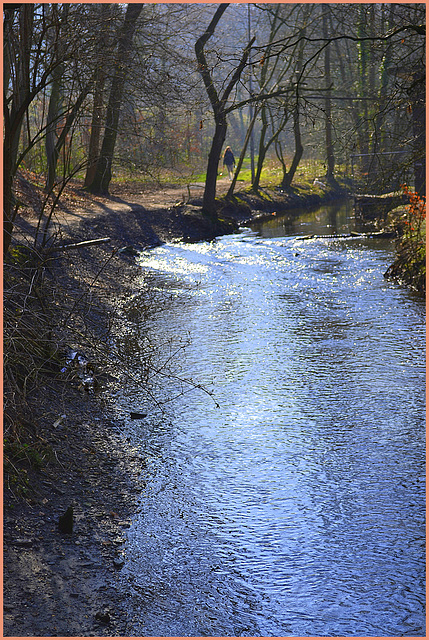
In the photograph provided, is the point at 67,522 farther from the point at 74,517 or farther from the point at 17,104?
the point at 17,104

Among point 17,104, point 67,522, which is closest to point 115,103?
point 17,104

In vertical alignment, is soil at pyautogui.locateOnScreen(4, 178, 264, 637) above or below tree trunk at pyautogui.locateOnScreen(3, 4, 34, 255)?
below

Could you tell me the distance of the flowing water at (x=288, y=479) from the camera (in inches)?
172

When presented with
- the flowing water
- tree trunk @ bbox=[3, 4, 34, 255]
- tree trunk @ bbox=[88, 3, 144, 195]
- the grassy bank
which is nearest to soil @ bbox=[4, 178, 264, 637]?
the flowing water

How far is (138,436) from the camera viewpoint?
22.9ft

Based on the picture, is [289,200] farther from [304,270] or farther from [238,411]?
[238,411]

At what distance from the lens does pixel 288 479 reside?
609 cm

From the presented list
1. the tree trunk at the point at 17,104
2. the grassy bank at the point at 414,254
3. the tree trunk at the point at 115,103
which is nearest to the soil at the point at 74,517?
the tree trunk at the point at 17,104

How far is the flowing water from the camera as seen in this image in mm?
4371

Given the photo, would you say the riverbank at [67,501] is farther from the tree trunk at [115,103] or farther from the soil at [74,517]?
the tree trunk at [115,103]

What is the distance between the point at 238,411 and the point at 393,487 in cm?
221

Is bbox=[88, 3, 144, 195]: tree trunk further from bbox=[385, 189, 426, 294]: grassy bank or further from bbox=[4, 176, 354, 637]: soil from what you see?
bbox=[385, 189, 426, 294]: grassy bank

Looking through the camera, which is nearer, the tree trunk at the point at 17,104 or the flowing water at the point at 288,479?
the flowing water at the point at 288,479

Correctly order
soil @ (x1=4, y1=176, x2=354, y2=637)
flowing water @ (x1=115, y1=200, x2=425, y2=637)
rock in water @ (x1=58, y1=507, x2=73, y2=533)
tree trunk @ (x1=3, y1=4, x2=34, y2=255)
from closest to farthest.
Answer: soil @ (x1=4, y1=176, x2=354, y2=637) < flowing water @ (x1=115, y1=200, x2=425, y2=637) < rock in water @ (x1=58, y1=507, x2=73, y2=533) < tree trunk @ (x1=3, y1=4, x2=34, y2=255)
